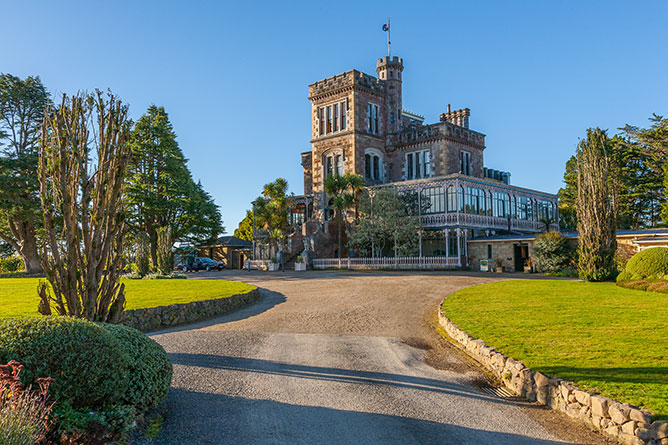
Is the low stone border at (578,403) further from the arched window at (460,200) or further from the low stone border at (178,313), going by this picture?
the arched window at (460,200)

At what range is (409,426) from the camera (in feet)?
Answer: 20.7

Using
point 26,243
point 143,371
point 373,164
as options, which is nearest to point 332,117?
point 373,164

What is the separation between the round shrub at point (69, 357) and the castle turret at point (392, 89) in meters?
43.1

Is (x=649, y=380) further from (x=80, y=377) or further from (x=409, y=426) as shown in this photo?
(x=80, y=377)

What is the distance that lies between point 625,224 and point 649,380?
40.9 meters

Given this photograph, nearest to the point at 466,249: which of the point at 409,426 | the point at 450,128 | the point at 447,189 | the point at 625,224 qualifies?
the point at 447,189

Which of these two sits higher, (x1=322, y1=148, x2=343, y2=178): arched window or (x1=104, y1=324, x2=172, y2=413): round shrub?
(x1=322, y1=148, x2=343, y2=178): arched window

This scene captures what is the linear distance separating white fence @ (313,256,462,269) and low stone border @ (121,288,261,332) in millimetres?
19740

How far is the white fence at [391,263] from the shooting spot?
114 feet

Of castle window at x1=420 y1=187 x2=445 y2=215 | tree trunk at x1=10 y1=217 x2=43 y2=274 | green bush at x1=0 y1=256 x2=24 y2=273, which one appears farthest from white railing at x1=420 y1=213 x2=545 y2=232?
green bush at x1=0 y1=256 x2=24 y2=273

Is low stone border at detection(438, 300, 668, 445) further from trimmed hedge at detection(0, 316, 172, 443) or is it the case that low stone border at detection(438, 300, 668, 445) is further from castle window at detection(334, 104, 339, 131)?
castle window at detection(334, 104, 339, 131)

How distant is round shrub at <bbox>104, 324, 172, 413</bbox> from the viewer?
6039mm

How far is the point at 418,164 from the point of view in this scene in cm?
4481

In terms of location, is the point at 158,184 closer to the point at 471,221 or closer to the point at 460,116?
the point at 471,221
